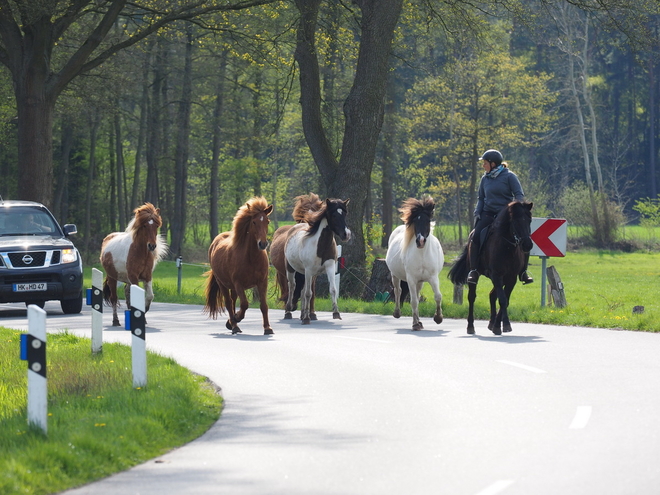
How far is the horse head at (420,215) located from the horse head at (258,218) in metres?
2.06

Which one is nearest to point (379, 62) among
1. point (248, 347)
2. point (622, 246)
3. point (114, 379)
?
point (248, 347)

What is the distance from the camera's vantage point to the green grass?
21.9ft

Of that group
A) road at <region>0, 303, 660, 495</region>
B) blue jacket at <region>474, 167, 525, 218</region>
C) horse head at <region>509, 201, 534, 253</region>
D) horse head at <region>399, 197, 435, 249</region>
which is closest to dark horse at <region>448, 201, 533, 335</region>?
horse head at <region>509, 201, 534, 253</region>

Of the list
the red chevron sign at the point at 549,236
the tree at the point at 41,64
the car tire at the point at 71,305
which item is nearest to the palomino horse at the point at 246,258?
the red chevron sign at the point at 549,236

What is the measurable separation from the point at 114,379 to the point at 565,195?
51.6 meters

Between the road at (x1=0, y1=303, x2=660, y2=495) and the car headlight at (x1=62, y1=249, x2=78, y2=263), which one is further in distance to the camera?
the car headlight at (x1=62, y1=249, x2=78, y2=263)

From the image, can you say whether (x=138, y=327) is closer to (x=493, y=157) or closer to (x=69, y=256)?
(x=493, y=157)

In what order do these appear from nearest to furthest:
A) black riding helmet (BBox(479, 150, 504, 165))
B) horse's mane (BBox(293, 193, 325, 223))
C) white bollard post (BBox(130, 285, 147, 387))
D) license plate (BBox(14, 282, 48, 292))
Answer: white bollard post (BBox(130, 285, 147, 387)), black riding helmet (BBox(479, 150, 504, 165)), horse's mane (BBox(293, 193, 325, 223)), license plate (BBox(14, 282, 48, 292))

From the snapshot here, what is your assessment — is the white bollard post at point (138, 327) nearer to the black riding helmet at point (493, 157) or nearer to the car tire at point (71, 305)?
the black riding helmet at point (493, 157)

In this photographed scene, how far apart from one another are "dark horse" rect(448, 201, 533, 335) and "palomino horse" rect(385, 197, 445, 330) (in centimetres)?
94

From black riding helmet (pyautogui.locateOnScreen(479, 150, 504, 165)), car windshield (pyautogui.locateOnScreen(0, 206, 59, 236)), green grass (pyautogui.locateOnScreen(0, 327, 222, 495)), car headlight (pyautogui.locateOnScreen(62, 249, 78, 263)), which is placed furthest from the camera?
car windshield (pyautogui.locateOnScreen(0, 206, 59, 236))

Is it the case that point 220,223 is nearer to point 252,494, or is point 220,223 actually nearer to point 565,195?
point 565,195

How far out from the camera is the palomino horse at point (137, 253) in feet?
60.0

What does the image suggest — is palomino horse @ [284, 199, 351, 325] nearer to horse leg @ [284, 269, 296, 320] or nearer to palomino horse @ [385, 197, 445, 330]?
horse leg @ [284, 269, 296, 320]
